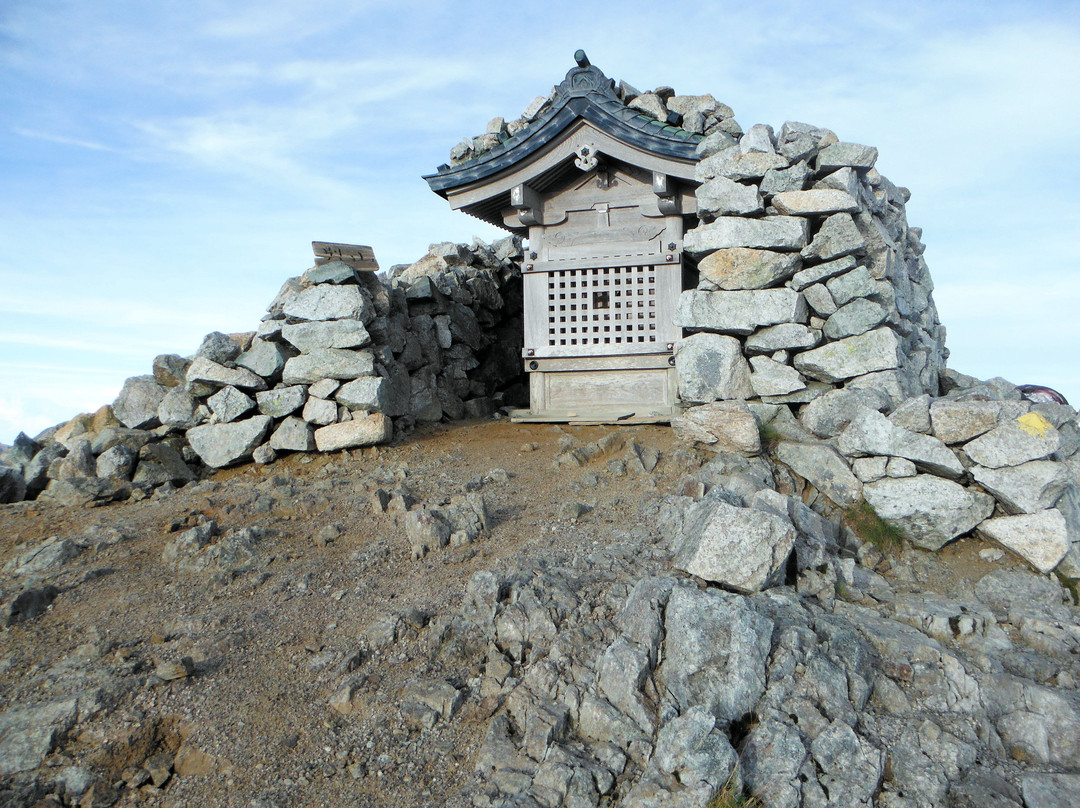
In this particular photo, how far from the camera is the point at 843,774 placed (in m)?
3.85

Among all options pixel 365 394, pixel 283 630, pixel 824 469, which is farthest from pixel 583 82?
pixel 283 630

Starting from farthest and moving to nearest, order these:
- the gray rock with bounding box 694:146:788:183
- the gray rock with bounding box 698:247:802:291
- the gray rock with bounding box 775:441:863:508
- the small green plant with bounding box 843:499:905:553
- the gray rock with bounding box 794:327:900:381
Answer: the gray rock with bounding box 694:146:788:183 < the gray rock with bounding box 698:247:802:291 < the gray rock with bounding box 794:327:900:381 < the gray rock with bounding box 775:441:863:508 < the small green plant with bounding box 843:499:905:553

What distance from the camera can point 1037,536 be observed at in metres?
6.41

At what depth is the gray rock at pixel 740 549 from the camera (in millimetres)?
4980

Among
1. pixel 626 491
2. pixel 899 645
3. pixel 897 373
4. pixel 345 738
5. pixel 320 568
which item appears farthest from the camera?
pixel 897 373

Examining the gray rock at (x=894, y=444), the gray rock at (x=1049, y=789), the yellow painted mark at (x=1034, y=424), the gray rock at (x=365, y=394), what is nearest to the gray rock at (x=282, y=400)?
the gray rock at (x=365, y=394)

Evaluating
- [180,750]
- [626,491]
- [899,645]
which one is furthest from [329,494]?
[899,645]

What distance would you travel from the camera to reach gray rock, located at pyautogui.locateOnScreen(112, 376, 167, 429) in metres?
9.57

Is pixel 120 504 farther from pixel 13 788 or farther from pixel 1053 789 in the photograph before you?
pixel 1053 789

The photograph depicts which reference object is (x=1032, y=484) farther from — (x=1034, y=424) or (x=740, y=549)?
(x=740, y=549)

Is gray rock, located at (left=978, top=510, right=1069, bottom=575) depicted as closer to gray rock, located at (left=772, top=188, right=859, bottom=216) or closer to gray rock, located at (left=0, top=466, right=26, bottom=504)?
gray rock, located at (left=772, top=188, right=859, bottom=216)

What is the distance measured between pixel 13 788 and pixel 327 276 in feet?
22.1

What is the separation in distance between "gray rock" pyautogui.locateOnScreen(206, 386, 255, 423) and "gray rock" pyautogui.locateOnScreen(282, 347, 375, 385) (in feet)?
1.94

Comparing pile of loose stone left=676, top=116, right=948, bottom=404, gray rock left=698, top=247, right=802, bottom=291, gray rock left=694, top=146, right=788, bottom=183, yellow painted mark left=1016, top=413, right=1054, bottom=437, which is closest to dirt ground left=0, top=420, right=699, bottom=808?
A: pile of loose stone left=676, top=116, right=948, bottom=404
